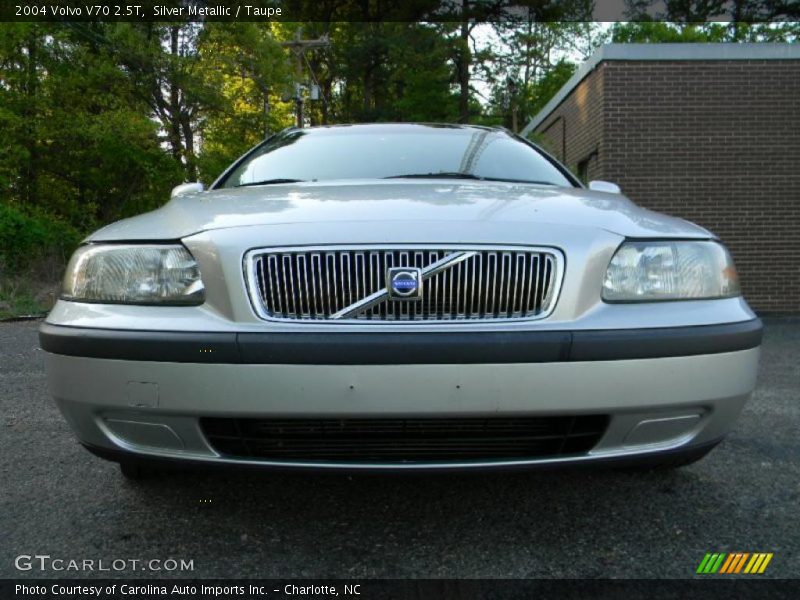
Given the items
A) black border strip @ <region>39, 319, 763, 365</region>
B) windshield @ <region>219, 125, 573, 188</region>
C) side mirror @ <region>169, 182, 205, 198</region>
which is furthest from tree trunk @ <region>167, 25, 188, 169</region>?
black border strip @ <region>39, 319, 763, 365</region>

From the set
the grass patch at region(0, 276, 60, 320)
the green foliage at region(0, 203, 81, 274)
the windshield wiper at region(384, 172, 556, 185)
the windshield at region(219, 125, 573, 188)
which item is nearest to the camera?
the windshield wiper at region(384, 172, 556, 185)

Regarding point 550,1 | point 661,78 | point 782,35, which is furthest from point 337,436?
point 782,35

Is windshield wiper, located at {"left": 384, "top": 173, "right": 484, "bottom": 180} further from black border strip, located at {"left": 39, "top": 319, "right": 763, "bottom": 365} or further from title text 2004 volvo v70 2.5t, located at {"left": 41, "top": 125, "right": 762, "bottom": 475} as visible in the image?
black border strip, located at {"left": 39, "top": 319, "right": 763, "bottom": 365}

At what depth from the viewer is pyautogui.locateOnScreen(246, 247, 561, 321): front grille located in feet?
5.72

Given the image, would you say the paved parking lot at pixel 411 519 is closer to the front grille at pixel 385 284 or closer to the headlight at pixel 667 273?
the front grille at pixel 385 284

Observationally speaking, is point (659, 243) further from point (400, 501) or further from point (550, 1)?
point (550, 1)

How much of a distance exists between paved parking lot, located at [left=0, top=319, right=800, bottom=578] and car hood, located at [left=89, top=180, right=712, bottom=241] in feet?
2.33

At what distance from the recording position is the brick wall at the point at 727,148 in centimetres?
858

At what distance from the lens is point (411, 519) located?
2.14 m

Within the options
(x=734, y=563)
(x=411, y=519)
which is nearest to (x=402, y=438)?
(x=411, y=519)

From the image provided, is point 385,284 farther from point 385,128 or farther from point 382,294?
point 385,128

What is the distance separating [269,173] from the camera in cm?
295

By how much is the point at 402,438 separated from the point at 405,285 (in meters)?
0.40

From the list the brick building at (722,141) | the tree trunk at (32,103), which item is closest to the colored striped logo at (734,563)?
the brick building at (722,141)
